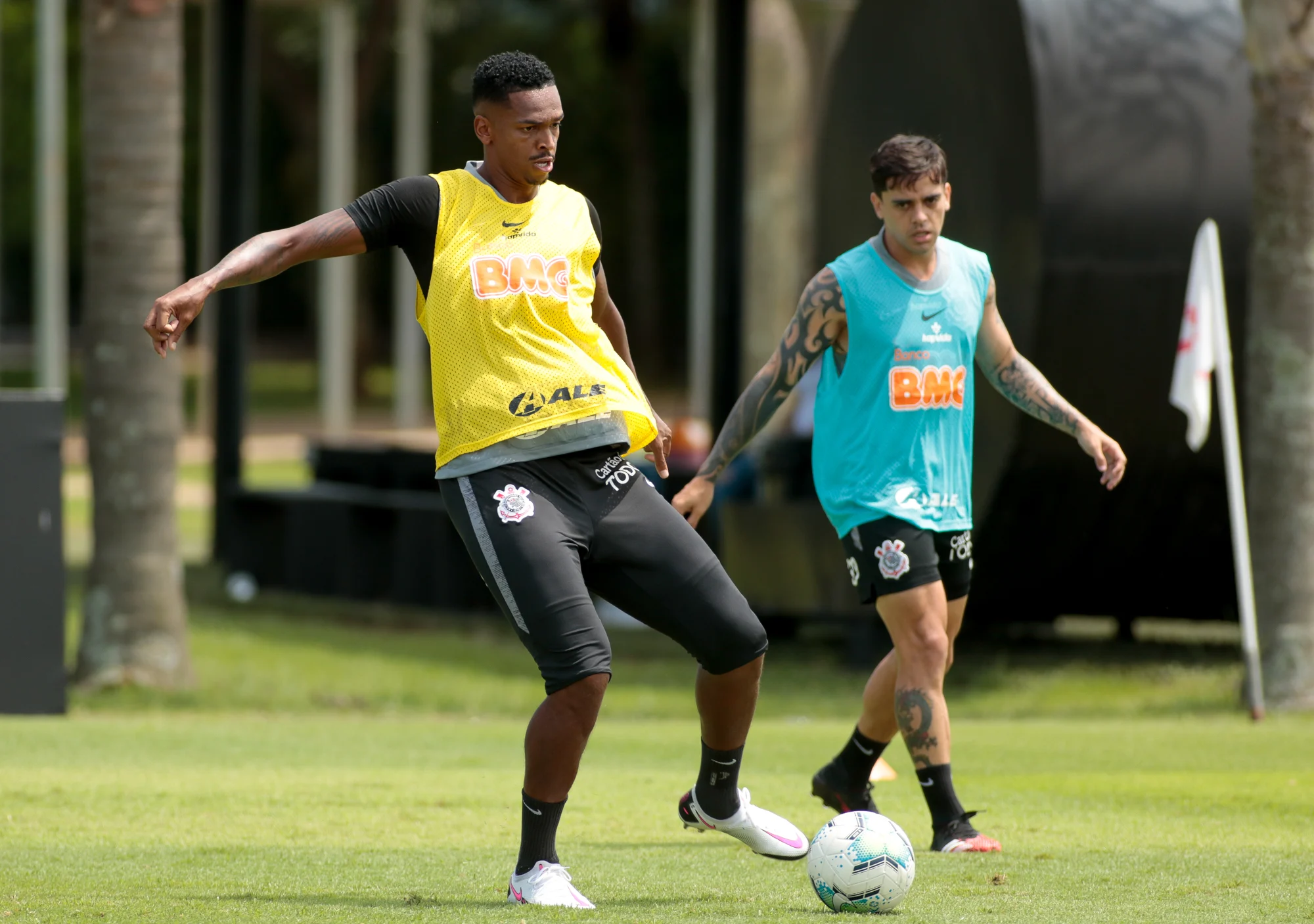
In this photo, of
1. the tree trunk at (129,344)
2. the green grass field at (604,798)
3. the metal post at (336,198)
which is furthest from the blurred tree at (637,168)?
the green grass field at (604,798)

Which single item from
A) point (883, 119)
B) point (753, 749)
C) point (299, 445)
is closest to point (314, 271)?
point (299, 445)

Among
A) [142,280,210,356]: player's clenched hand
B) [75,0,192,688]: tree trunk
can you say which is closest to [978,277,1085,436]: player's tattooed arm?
[142,280,210,356]: player's clenched hand

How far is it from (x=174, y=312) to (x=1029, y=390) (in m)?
2.95

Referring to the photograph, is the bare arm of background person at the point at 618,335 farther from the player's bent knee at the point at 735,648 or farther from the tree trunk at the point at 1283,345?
the tree trunk at the point at 1283,345

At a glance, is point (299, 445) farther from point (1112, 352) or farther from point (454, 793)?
point (454, 793)

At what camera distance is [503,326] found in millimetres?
5047

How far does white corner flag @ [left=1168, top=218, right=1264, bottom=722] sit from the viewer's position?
401 inches

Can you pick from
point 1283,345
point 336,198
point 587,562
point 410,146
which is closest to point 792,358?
point 587,562

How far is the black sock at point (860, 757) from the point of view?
6445mm

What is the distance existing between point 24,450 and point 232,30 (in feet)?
30.9

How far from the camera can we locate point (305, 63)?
161 ft

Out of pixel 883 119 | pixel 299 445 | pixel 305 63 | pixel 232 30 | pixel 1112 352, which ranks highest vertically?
pixel 305 63

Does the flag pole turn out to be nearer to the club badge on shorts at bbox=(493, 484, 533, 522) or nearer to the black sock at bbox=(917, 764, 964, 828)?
the black sock at bbox=(917, 764, 964, 828)

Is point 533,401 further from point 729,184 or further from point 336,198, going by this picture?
point 336,198
